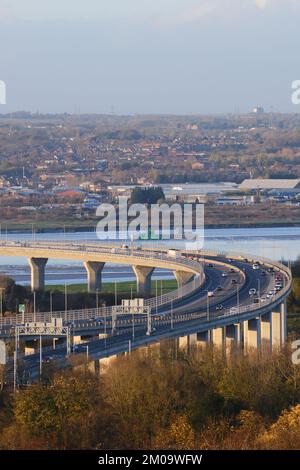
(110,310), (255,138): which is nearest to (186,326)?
(110,310)

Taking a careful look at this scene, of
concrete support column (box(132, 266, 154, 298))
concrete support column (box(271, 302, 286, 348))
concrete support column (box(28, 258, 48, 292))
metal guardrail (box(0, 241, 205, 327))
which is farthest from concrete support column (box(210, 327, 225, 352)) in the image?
concrete support column (box(28, 258, 48, 292))

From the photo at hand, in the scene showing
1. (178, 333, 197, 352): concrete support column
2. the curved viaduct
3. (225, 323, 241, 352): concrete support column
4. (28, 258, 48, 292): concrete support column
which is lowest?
(28, 258, 48, 292): concrete support column

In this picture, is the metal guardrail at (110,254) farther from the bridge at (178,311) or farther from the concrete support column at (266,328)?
the concrete support column at (266,328)

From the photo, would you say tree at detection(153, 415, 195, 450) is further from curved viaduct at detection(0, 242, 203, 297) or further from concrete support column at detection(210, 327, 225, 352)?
curved viaduct at detection(0, 242, 203, 297)

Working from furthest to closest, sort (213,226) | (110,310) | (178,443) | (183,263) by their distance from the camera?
(213,226) < (183,263) < (110,310) < (178,443)

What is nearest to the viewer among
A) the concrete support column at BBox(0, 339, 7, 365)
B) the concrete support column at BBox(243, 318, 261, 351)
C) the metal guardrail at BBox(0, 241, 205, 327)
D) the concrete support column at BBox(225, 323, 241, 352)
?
the concrete support column at BBox(0, 339, 7, 365)

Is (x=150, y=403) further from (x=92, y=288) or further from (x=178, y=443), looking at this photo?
(x=92, y=288)
